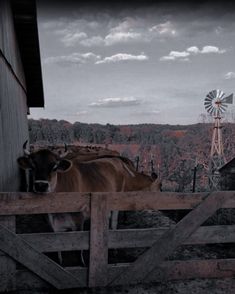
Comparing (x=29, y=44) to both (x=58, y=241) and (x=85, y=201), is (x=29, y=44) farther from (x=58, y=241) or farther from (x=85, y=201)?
(x=58, y=241)

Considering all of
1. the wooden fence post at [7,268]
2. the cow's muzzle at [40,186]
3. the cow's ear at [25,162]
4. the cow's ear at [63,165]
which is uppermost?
the cow's ear at [25,162]

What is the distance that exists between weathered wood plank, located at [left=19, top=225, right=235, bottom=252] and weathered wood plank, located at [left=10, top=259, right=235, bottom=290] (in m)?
0.33

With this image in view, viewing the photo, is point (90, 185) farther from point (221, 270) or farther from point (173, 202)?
point (221, 270)

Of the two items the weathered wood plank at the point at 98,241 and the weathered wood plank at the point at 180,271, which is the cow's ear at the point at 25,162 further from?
the weathered wood plank at the point at 180,271

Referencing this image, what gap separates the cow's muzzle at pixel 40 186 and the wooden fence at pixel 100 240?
23 centimetres

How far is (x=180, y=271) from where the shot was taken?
5016mm

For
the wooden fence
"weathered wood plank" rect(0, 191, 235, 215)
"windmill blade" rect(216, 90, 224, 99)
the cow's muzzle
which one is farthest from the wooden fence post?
"windmill blade" rect(216, 90, 224, 99)

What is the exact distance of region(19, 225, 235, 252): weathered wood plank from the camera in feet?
14.8

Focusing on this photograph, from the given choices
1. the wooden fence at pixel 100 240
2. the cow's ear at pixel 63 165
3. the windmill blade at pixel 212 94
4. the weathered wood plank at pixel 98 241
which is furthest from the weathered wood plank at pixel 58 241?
the windmill blade at pixel 212 94

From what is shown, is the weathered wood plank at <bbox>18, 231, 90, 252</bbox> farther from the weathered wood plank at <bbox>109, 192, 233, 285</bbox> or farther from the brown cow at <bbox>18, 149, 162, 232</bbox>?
the weathered wood plank at <bbox>109, 192, 233, 285</bbox>

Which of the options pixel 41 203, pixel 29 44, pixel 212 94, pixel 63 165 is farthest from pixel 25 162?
pixel 212 94

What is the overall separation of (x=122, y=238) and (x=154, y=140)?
77.3 m

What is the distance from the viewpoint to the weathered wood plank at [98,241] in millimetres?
4582

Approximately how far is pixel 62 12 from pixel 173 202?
10.8 feet
